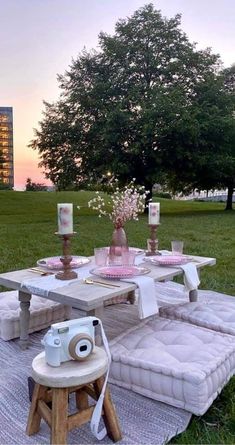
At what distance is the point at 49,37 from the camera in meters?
8.80

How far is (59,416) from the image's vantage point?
1643 mm

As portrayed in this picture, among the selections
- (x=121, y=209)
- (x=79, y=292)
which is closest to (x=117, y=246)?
(x=121, y=209)

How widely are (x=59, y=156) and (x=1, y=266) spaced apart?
10.7m

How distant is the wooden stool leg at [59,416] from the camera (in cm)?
163

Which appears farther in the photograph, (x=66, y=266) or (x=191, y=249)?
(x=191, y=249)

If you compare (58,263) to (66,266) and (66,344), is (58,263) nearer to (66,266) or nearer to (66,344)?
(66,266)

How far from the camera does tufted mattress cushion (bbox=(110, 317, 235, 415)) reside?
1.90 meters

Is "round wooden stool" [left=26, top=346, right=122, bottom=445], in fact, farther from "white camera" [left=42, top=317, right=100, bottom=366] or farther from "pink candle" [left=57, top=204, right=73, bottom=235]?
"pink candle" [left=57, top=204, right=73, bottom=235]

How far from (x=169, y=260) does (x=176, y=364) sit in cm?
106

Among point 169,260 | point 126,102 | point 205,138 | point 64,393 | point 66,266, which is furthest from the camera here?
point 205,138

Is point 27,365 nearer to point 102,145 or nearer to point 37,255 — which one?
point 37,255

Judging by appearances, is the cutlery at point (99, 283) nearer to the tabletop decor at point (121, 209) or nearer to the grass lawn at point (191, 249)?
the tabletop decor at point (121, 209)

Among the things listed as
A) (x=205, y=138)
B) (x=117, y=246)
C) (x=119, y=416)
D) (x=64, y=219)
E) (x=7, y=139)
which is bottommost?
(x=119, y=416)

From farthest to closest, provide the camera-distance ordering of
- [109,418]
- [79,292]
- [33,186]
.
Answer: [33,186] → [79,292] → [109,418]
